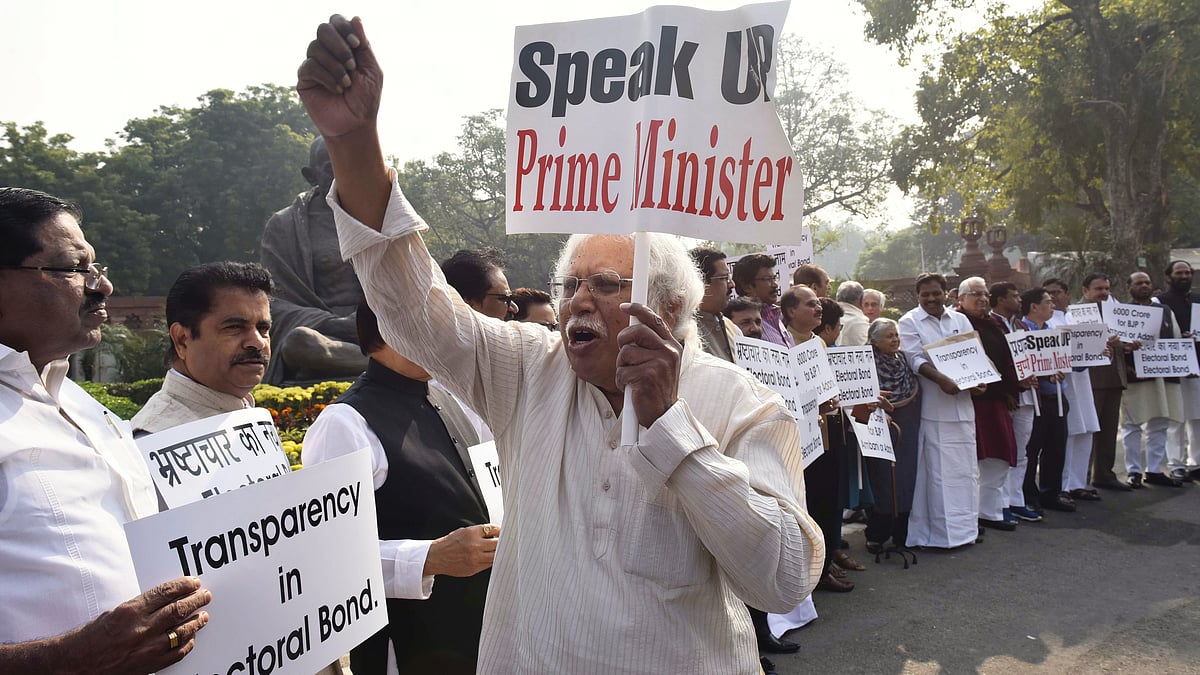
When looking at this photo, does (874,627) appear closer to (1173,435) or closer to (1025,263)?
(1173,435)

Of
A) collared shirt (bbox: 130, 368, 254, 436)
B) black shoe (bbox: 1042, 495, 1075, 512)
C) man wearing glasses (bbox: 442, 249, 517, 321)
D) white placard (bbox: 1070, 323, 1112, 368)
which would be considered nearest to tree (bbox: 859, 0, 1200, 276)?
white placard (bbox: 1070, 323, 1112, 368)

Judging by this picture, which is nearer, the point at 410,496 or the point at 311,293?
the point at 410,496

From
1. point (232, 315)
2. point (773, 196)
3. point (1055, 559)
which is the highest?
point (773, 196)

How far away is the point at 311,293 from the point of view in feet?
30.2

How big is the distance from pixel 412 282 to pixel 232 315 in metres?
1.05

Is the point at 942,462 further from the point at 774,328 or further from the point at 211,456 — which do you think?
the point at 211,456

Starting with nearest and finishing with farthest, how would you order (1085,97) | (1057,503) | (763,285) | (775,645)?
(775,645)
(763,285)
(1057,503)
(1085,97)

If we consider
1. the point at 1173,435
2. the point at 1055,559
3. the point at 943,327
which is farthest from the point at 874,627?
the point at 1173,435

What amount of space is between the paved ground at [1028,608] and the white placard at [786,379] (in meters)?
1.09

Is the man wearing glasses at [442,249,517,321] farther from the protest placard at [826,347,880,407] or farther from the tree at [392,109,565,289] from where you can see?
the tree at [392,109,565,289]

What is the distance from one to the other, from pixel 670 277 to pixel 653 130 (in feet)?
1.17

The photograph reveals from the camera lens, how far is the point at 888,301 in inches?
1160

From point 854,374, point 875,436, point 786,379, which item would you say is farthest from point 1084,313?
point 786,379

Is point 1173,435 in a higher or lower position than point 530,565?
lower
